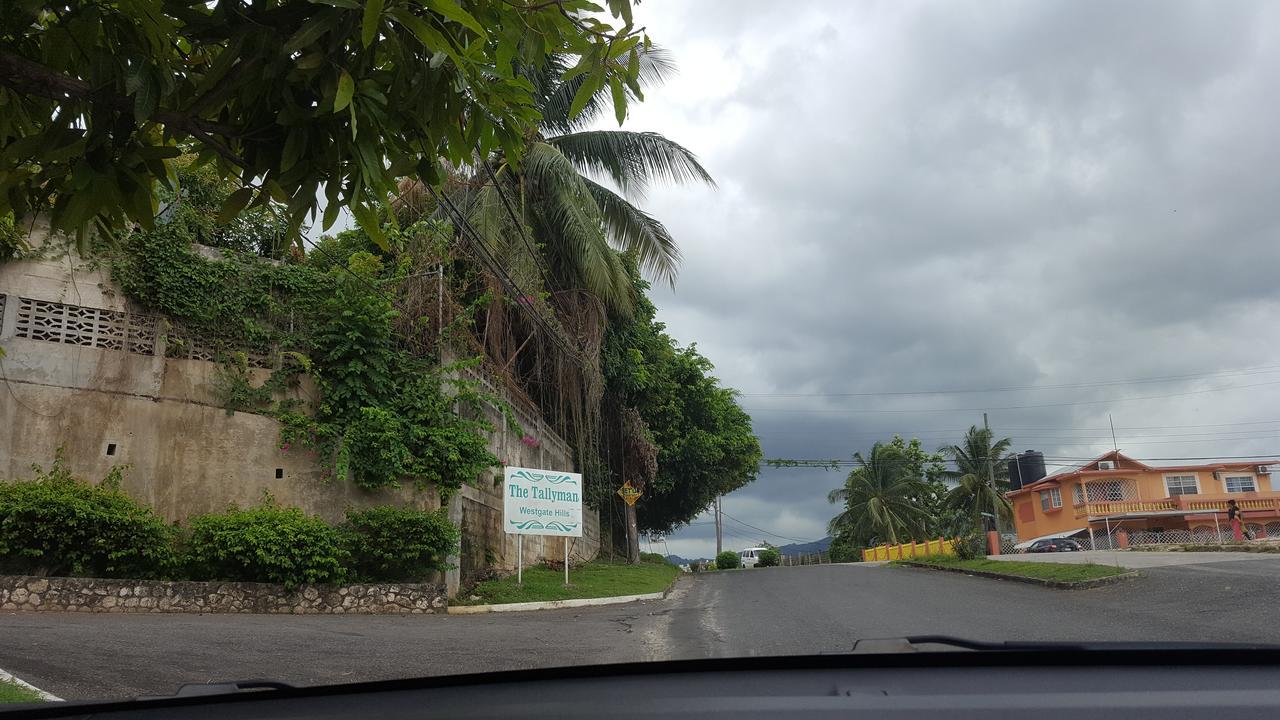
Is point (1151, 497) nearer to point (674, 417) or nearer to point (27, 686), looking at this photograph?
point (674, 417)

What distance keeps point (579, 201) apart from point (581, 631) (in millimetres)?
10220

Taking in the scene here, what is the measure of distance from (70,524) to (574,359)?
437 inches

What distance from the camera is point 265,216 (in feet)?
47.9

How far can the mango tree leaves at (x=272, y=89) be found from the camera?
284 centimetres

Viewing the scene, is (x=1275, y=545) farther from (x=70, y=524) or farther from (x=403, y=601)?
(x=70, y=524)

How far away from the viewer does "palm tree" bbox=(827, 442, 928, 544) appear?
4769 centimetres

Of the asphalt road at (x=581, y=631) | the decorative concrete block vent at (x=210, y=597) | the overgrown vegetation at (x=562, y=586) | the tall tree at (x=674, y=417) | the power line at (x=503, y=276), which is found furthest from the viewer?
the tall tree at (x=674, y=417)

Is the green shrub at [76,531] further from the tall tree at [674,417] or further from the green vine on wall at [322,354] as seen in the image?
the tall tree at [674,417]

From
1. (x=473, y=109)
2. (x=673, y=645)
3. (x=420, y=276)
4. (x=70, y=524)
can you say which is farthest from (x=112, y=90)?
(x=420, y=276)

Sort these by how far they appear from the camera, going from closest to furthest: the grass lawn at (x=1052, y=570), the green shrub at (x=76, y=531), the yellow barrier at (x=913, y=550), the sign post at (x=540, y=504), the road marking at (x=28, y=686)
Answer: the road marking at (x=28, y=686)
the green shrub at (x=76, y=531)
the grass lawn at (x=1052, y=570)
the sign post at (x=540, y=504)
the yellow barrier at (x=913, y=550)

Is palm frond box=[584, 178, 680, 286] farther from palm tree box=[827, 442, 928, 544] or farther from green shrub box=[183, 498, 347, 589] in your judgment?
palm tree box=[827, 442, 928, 544]

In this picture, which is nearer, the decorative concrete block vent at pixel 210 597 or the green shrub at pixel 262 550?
the decorative concrete block vent at pixel 210 597

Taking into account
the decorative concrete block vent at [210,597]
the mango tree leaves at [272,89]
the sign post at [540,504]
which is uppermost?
the mango tree leaves at [272,89]

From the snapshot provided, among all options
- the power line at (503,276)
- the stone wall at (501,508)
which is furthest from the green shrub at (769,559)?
the power line at (503,276)
